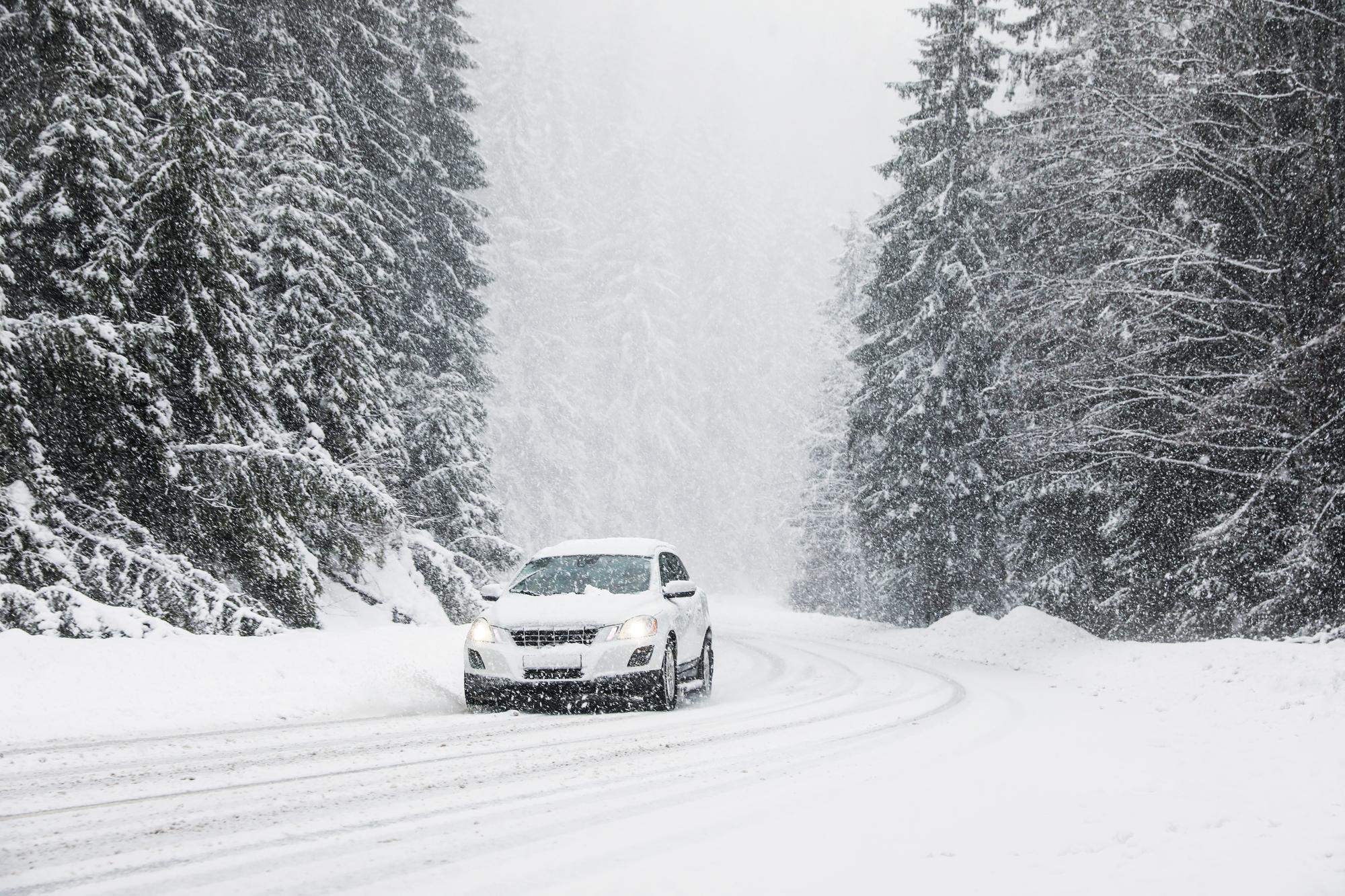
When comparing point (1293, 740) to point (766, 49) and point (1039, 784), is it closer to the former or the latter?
point (1039, 784)

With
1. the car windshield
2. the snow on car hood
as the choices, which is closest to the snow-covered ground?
the snow on car hood

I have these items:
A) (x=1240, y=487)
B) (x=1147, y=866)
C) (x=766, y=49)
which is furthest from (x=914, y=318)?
(x=766, y=49)

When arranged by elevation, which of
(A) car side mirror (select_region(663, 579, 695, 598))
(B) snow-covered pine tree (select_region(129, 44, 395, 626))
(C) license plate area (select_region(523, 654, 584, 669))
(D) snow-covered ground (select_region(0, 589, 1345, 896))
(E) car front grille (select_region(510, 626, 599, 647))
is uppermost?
(B) snow-covered pine tree (select_region(129, 44, 395, 626))

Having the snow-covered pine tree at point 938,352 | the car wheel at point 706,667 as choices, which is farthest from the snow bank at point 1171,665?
the car wheel at point 706,667

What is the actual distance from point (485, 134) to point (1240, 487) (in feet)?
210

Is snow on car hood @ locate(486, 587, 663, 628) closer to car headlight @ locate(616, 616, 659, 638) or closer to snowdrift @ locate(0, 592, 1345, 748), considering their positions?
car headlight @ locate(616, 616, 659, 638)

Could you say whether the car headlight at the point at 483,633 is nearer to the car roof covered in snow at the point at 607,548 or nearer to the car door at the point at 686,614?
the car roof covered in snow at the point at 607,548

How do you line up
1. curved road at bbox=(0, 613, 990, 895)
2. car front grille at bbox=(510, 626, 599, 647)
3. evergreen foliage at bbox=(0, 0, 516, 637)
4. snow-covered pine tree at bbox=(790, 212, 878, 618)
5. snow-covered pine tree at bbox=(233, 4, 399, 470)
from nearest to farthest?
1. curved road at bbox=(0, 613, 990, 895)
2. car front grille at bbox=(510, 626, 599, 647)
3. evergreen foliage at bbox=(0, 0, 516, 637)
4. snow-covered pine tree at bbox=(233, 4, 399, 470)
5. snow-covered pine tree at bbox=(790, 212, 878, 618)

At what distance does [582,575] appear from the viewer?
38.4ft

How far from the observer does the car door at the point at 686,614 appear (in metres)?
11.4

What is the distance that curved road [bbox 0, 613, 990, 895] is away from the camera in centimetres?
427

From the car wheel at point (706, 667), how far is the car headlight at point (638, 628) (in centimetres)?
217

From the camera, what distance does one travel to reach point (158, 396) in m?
12.3

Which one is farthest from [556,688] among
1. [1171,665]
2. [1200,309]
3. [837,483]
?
[837,483]
